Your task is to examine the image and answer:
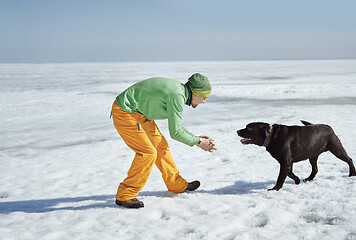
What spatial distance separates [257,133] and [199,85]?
113 centimetres

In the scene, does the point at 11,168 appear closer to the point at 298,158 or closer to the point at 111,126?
the point at 111,126

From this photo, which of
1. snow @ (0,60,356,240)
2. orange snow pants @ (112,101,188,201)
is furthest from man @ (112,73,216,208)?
snow @ (0,60,356,240)

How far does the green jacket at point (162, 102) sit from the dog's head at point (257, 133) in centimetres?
92

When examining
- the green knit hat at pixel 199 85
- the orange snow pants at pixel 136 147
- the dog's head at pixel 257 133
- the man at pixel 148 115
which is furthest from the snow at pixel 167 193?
the green knit hat at pixel 199 85

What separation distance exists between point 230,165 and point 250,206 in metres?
1.88

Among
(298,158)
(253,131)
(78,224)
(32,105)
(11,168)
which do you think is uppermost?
(253,131)

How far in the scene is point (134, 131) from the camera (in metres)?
3.61

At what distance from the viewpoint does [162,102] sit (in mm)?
3467

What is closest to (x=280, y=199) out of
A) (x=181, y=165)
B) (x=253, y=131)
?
(x=253, y=131)

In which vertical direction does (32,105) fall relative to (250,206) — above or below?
below

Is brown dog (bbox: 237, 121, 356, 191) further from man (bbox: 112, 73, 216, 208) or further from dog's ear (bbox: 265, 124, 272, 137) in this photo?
man (bbox: 112, 73, 216, 208)

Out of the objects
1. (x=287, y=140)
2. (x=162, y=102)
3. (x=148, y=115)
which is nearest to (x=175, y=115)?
(x=162, y=102)

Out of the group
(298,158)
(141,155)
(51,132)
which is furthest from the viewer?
(51,132)

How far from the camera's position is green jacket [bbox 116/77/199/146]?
337 centimetres
